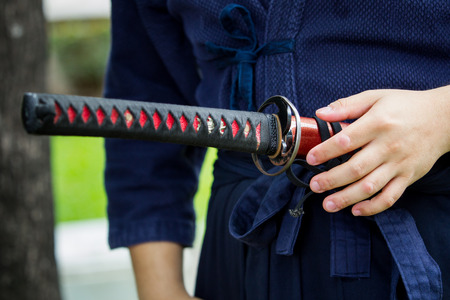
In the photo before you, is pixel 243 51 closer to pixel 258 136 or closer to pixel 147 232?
pixel 258 136

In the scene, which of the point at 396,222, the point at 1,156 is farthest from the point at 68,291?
the point at 396,222

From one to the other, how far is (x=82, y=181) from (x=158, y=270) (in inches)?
179

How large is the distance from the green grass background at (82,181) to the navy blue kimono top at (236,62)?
2.74m

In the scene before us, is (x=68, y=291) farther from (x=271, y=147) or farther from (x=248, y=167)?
(x=271, y=147)

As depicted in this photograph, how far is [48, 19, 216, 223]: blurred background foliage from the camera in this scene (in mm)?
4887

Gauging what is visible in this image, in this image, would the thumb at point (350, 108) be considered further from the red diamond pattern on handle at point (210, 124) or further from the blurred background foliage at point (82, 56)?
the blurred background foliage at point (82, 56)

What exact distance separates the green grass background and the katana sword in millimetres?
3234

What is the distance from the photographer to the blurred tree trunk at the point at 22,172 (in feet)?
8.21

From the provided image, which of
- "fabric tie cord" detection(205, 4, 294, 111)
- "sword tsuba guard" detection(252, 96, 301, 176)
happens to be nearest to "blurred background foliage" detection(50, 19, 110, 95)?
"fabric tie cord" detection(205, 4, 294, 111)

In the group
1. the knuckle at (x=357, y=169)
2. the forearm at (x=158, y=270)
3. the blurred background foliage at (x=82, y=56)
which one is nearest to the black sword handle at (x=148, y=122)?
the knuckle at (x=357, y=169)

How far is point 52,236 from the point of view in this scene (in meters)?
2.64

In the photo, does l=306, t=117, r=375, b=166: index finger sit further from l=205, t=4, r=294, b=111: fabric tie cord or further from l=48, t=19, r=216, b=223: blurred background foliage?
l=48, t=19, r=216, b=223: blurred background foliage

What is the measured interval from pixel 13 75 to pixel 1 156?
375mm

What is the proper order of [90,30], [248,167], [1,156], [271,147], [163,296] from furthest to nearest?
1. [90,30]
2. [1,156]
3. [163,296]
4. [248,167]
5. [271,147]
